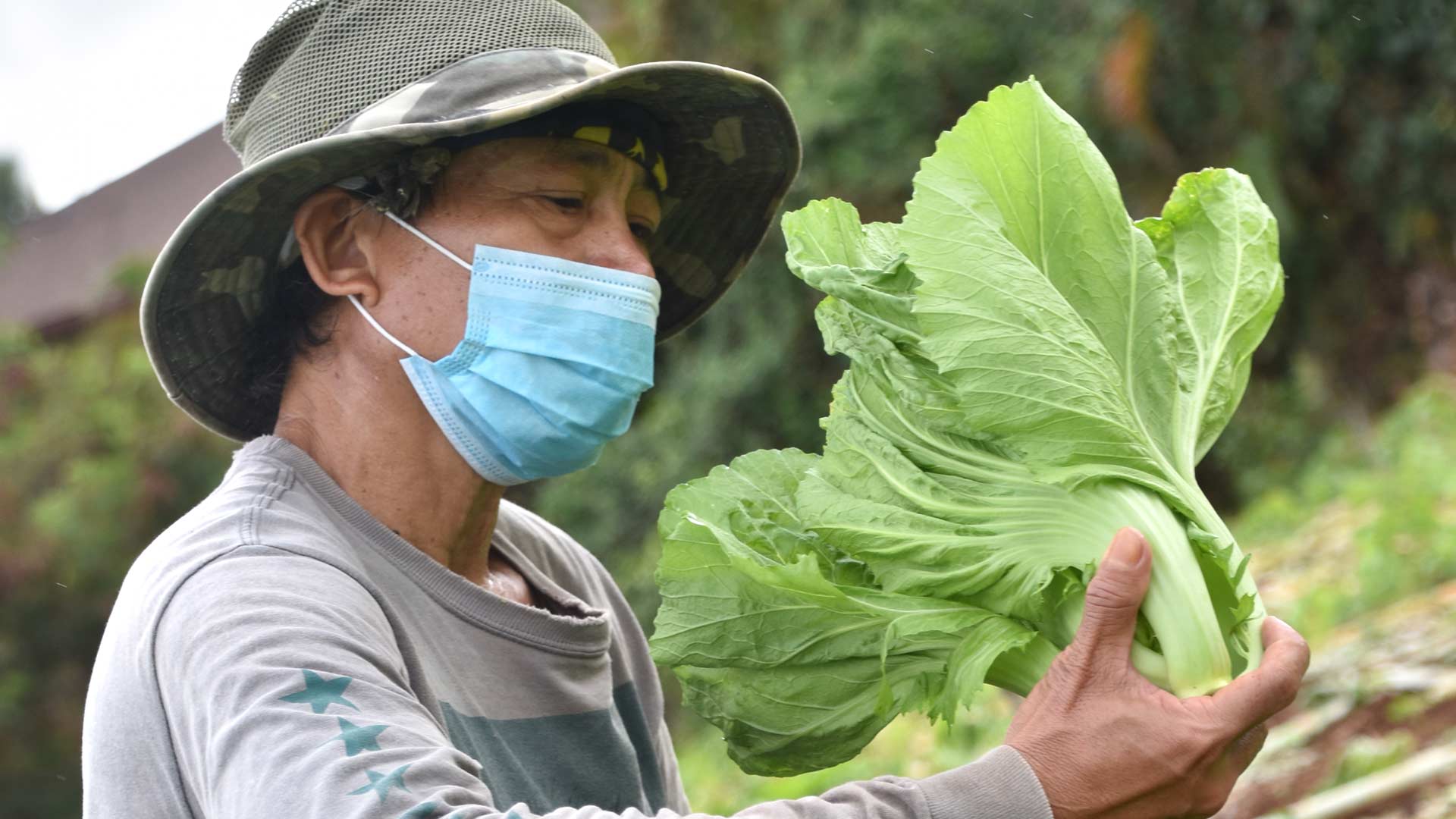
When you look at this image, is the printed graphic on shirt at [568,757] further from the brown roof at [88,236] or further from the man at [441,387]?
the brown roof at [88,236]

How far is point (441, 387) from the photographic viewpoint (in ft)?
8.25

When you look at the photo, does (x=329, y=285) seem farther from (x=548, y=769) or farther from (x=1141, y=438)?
(x=1141, y=438)

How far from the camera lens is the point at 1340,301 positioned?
12641 mm

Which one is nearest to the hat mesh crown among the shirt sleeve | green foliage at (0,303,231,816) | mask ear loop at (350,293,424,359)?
mask ear loop at (350,293,424,359)

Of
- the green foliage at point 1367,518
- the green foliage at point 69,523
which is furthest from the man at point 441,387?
the green foliage at point 69,523

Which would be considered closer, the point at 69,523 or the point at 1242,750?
the point at 1242,750

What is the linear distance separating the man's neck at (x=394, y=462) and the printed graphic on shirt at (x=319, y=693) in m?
0.64

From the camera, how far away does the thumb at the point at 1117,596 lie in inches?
77.0

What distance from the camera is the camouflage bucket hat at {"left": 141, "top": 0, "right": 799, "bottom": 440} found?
7.80 feet

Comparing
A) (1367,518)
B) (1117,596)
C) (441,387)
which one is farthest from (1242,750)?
(1367,518)

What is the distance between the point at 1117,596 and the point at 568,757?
1024mm

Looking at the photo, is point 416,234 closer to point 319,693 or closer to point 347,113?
point 347,113

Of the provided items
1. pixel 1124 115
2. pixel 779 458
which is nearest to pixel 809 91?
pixel 1124 115

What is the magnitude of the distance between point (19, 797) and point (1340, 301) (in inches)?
593
